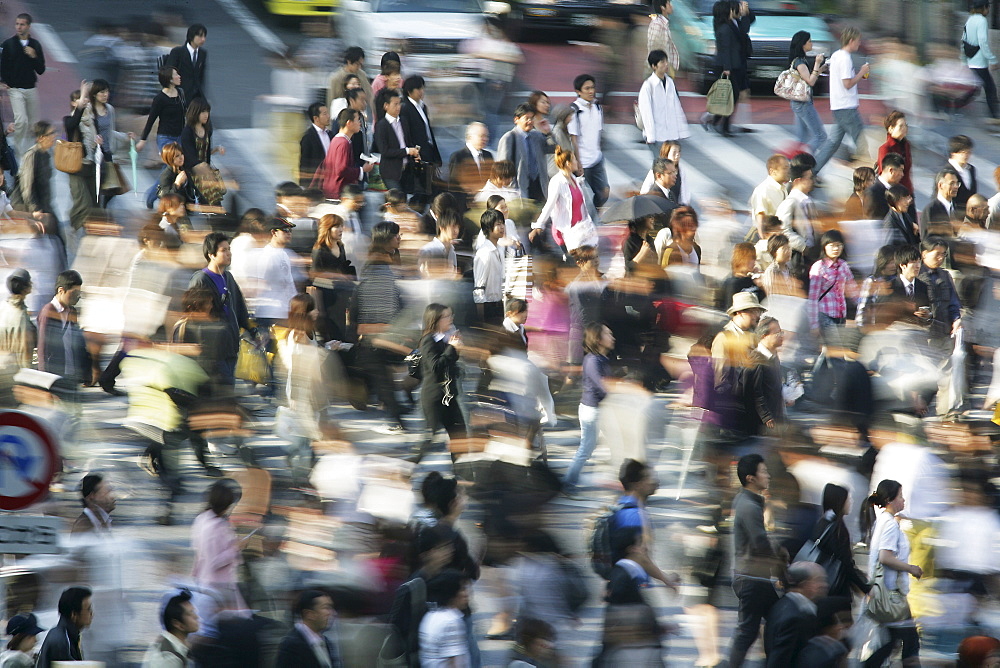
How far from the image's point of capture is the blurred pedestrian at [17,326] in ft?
37.3

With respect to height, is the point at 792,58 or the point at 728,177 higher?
the point at 792,58

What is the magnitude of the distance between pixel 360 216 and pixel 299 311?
3.60m

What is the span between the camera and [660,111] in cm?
1642

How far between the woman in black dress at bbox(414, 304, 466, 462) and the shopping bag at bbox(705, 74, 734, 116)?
8299 mm

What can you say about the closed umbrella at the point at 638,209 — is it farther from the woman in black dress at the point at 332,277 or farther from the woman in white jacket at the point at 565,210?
the woman in black dress at the point at 332,277

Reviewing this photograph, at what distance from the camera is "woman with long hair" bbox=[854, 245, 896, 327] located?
1198 centimetres

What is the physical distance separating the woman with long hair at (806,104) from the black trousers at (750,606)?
32.7 feet

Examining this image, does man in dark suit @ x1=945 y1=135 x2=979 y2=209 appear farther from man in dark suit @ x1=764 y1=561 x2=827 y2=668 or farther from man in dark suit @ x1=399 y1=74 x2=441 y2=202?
man in dark suit @ x1=764 y1=561 x2=827 y2=668

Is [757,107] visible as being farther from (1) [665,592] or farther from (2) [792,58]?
(1) [665,592]

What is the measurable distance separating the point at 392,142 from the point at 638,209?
3325mm

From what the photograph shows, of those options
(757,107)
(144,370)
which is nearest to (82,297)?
(144,370)

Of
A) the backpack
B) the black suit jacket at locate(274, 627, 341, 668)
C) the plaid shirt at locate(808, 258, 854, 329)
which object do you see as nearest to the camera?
the black suit jacket at locate(274, 627, 341, 668)

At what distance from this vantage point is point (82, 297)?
1260cm

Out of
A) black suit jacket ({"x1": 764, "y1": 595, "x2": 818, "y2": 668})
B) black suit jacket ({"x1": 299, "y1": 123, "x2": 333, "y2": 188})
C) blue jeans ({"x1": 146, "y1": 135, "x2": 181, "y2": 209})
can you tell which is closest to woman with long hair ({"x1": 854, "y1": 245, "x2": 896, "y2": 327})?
black suit jacket ({"x1": 764, "y1": 595, "x2": 818, "y2": 668})
